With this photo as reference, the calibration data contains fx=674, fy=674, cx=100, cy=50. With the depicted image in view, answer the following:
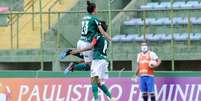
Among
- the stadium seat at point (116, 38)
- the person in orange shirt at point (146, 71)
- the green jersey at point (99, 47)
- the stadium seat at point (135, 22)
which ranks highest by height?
the stadium seat at point (135, 22)

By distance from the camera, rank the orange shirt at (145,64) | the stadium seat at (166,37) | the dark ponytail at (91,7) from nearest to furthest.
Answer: the dark ponytail at (91,7) → the orange shirt at (145,64) → the stadium seat at (166,37)

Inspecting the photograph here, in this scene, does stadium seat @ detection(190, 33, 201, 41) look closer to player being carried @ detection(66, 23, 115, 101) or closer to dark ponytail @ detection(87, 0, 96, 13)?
player being carried @ detection(66, 23, 115, 101)

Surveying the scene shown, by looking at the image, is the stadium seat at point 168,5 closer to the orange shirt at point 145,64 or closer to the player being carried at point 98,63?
the orange shirt at point 145,64

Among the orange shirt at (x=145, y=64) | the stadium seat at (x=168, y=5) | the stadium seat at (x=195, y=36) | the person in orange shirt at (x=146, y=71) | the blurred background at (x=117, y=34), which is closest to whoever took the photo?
the person in orange shirt at (x=146, y=71)

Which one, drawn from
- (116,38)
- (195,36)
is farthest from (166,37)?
(116,38)

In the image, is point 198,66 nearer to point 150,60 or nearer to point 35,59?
point 150,60

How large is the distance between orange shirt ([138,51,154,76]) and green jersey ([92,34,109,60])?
77.5 inches

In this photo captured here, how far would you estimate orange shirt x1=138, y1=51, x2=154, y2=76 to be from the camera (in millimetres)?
15703

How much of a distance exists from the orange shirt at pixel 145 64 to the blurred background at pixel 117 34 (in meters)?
2.02

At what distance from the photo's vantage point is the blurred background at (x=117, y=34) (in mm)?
19156

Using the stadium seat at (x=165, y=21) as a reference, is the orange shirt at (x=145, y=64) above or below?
below

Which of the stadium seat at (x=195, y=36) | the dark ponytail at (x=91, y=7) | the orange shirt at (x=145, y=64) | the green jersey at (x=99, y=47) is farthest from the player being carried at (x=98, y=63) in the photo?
the stadium seat at (x=195, y=36)

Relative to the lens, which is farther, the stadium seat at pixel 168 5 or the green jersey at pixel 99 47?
the stadium seat at pixel 168 5

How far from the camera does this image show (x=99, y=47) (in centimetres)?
1405
